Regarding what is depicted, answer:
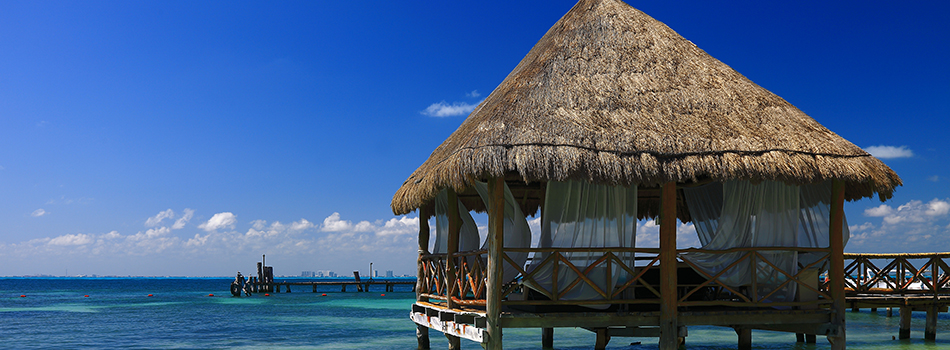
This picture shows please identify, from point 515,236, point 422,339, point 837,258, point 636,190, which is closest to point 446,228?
point 515,236

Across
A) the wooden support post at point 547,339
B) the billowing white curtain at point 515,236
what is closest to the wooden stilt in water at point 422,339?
the wooden support post at point 547,339

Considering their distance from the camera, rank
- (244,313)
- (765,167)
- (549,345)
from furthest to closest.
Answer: (244,313) → (549,345) → (765,167)

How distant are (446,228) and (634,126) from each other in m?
3.46

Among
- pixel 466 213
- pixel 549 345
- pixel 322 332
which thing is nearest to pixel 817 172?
pixel 466 213

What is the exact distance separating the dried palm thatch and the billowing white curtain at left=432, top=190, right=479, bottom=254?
72 centimetres

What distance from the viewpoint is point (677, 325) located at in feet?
25.3

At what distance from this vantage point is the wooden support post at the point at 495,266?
292 inches

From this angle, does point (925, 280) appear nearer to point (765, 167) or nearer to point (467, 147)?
point (765, 167)

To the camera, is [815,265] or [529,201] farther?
[529,201]

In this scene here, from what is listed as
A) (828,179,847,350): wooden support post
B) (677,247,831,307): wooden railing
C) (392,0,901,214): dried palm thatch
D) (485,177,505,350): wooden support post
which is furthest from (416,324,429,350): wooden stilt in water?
(828,179,847,350): wooden support post

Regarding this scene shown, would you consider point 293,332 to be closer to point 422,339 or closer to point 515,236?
point 422,339

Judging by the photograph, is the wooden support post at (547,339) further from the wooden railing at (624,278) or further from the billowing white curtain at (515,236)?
the billowing white curtain at (515,236)

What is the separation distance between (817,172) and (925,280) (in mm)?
7869

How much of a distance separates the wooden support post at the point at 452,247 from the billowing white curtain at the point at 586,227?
131 cm
